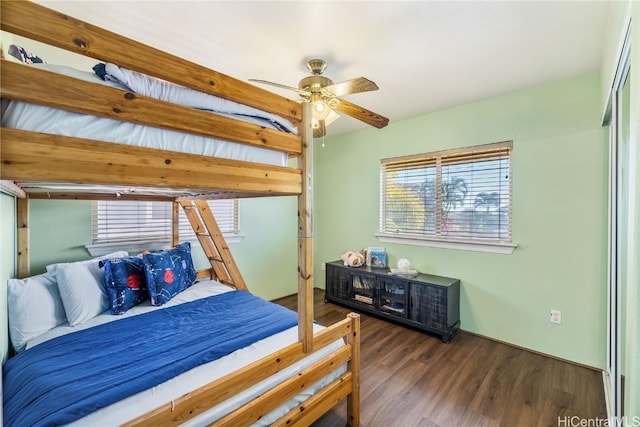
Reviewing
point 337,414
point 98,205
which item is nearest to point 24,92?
point 337,414

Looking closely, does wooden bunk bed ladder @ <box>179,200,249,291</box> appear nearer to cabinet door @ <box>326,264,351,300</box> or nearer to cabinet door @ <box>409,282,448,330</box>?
cabinet door @ <box>326,264,351,300</box>

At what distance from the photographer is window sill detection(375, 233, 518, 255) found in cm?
263

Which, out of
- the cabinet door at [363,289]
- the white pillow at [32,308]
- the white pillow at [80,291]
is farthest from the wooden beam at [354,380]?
the white pillow at [32,308]

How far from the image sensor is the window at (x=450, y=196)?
2.69 m

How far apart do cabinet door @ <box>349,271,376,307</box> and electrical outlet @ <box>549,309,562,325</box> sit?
5.29 ft

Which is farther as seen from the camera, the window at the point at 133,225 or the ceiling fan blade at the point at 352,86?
the window at the point at 133,225

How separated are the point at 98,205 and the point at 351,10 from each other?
108 inches

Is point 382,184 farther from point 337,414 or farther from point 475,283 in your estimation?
point 337,414

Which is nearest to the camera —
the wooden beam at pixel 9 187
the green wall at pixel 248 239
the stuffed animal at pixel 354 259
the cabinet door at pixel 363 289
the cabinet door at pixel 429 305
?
the wooden beam at pixel 9 187

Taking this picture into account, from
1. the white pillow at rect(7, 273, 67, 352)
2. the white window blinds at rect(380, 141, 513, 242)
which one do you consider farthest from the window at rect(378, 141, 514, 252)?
the white pillow at rect(7, 273, 67, 352)

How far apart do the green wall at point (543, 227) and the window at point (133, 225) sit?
9.48ft

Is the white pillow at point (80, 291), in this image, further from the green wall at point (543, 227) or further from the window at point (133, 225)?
the green wall at point (543, 227)

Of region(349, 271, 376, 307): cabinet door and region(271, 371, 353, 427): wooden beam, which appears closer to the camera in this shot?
region(271, 371, 353, 427): wooden beam

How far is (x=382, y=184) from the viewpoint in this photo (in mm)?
3609
